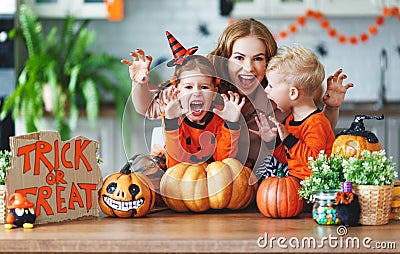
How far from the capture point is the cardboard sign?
4.66ft

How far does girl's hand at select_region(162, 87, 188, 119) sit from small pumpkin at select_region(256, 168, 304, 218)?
28 cm

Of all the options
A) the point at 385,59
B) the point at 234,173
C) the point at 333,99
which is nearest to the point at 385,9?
the point at 385,59

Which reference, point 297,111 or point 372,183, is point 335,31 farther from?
point 372,183

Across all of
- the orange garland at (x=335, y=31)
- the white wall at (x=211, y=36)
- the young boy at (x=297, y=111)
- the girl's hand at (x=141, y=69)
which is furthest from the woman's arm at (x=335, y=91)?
the white wall at (x=211, y=36)

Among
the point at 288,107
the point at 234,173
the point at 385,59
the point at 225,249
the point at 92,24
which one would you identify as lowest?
the point at 225,249

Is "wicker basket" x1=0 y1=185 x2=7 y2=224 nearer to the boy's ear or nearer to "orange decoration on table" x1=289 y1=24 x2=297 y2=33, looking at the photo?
the boy's ear

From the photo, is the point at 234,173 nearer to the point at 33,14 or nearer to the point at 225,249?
the point at 225,249

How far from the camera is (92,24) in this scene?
511 cm

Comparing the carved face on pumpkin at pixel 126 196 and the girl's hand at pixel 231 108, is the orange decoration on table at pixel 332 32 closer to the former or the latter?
the girl's hand at pixel 231 108

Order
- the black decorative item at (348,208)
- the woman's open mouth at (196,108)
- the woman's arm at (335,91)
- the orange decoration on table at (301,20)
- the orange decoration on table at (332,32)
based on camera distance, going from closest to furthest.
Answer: the black decorative item at (348,208)
the woman's open mouth at (196,108)
the woman's arm at (335,91)
the orange decoration on table at (301,20)
the orange decoration on table at (332,32)

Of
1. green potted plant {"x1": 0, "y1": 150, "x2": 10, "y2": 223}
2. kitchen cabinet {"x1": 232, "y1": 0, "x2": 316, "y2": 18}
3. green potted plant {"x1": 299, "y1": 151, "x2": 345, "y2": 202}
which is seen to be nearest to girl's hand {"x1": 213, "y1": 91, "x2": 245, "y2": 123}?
green potted plant {"x1": 299, "y1": 151, "x2": 345, "y2": 202}

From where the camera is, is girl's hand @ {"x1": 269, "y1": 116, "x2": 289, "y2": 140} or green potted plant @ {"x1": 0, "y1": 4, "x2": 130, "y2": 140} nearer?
girl's hand @ {"x1": 269, "y1": 116, "x2": 289, "y2": 140}

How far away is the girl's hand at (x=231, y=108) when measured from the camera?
5.15 ft

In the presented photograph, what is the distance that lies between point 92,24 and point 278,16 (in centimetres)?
149
